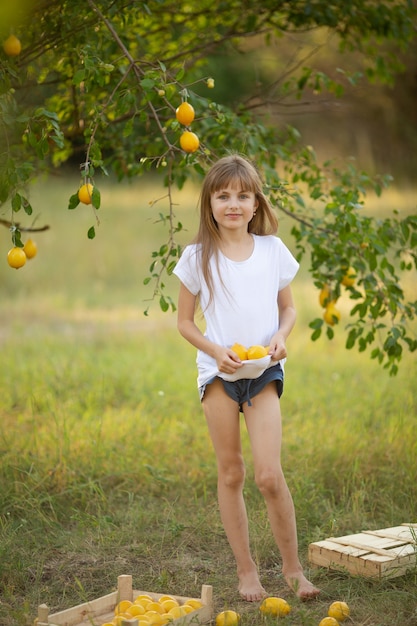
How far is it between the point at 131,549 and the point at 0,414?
1.76 metres

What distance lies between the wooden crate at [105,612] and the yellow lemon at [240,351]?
2.14 ft

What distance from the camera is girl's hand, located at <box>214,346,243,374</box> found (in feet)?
7.65

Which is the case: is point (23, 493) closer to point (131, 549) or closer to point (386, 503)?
point (131, 549)

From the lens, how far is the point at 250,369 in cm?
236

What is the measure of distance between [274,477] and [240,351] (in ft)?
1.25

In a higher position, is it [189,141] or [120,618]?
[189,141]

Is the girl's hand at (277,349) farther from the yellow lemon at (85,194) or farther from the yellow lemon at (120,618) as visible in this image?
the yellow lemon at (120,618)

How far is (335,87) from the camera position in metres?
3.56

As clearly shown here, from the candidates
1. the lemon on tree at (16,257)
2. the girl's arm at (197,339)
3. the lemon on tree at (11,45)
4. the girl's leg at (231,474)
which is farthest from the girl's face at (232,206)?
the lemon on tree at (11,45)

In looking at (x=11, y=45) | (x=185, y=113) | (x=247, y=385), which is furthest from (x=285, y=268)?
(x=11, y=45)

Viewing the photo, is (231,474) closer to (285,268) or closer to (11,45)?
(285,268)

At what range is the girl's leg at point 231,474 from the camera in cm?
247

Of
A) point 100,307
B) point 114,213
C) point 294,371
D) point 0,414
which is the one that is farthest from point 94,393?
point 114,213

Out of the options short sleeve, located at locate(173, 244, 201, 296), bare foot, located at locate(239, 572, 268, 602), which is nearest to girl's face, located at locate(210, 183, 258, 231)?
short sleeve, located at locate(173, 244, 201, 296)
